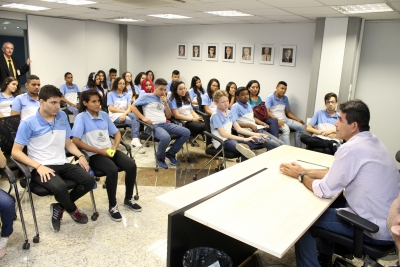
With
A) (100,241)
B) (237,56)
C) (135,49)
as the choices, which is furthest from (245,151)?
(135,49)

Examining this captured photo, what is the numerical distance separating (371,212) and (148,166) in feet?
11.1

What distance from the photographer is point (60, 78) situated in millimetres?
7969

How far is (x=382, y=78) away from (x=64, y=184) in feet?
18.6

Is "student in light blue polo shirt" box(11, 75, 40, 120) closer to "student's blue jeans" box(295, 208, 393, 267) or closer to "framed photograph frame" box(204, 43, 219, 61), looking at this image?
"student's blue jeans" box(295, 208, 393, 267)

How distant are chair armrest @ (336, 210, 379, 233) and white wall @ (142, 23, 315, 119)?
4.99 m

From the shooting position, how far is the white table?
1.77 meters

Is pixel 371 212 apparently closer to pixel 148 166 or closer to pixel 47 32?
pixel 148 166

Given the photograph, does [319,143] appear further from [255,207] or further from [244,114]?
[255,207]

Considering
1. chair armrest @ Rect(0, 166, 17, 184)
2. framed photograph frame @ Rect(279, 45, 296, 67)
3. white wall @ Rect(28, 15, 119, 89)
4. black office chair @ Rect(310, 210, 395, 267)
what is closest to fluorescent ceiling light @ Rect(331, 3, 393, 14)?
framed photograph frame @ Rect(279, 45, 296, 67)

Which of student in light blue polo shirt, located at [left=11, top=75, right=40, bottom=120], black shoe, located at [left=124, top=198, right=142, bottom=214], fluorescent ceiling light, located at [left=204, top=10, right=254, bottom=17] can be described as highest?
fluorescent ceiling light, located at [left=204, top=10, right=254, bottom=17]

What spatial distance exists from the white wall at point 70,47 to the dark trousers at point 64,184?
539 centimetres

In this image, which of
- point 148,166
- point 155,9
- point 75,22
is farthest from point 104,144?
point 75,22

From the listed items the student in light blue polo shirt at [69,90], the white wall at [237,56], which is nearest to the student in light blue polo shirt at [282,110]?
the white wall at [237,56]

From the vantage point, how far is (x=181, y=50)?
873 cm
